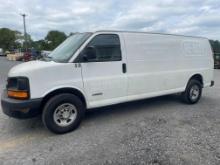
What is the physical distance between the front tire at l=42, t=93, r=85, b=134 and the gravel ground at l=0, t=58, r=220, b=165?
174 mm

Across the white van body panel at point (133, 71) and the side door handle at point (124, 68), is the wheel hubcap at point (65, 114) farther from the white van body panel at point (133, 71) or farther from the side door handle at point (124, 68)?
the side door handle at point (124, 68)

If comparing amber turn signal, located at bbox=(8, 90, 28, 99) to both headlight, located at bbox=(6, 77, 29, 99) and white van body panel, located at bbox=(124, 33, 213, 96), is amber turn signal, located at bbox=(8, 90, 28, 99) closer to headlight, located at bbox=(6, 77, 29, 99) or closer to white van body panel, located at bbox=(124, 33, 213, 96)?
headlight, located at bbox=(6, 77, 29, 99)

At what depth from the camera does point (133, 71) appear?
17.0ft

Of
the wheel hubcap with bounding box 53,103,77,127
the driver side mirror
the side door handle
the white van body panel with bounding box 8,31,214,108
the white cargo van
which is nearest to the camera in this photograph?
the white cargo van

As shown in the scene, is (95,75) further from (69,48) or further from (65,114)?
(65,114)

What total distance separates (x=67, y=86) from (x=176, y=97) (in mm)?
4334

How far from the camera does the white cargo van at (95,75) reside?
411 cm

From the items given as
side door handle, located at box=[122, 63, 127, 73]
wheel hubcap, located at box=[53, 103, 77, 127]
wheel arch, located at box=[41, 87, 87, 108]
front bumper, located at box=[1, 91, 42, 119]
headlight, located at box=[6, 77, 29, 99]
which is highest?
side door handle, located at box=[122, 63, 127, 73]

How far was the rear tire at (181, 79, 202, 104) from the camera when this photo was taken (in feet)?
21.2

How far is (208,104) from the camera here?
21.5 ft

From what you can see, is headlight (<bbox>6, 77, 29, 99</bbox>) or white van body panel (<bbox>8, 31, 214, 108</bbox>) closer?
headlight (<bbox>6, 77, 29, 99</bbox>)

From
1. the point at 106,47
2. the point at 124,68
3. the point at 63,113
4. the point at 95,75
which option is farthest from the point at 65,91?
the point at 124,68

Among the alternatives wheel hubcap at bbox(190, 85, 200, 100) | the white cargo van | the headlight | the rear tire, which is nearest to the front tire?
the white cargo van

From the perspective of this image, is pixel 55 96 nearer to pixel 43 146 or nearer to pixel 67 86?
pixel 67 86
